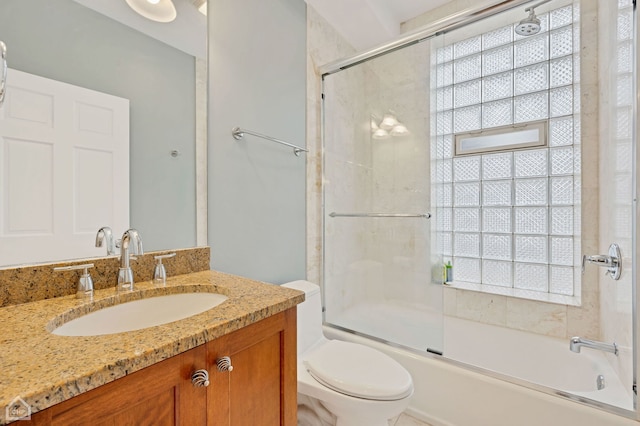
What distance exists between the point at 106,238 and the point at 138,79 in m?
0.58

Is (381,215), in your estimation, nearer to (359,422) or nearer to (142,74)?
(359,422)

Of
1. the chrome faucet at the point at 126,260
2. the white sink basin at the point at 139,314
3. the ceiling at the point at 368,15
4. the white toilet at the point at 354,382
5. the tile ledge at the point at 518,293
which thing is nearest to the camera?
the white sink basin at the point at 139,314

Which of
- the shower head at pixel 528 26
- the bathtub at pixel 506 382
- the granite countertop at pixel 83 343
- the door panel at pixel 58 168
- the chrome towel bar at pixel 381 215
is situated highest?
the shower head at pixel 528 26

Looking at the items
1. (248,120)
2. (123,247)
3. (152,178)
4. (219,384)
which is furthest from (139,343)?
(248,120)

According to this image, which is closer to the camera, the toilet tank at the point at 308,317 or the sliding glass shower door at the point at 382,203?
the toilet tank at the point at 308,317

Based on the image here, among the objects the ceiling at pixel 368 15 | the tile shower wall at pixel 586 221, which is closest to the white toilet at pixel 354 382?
the tile shower wall at pixel 586 221

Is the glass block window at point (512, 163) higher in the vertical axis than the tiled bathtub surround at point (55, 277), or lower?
higher

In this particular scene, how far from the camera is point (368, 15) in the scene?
6.90 feet

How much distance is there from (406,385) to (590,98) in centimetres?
199

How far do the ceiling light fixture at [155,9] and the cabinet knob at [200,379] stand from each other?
1.22m

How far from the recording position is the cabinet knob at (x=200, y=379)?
620 millimetres

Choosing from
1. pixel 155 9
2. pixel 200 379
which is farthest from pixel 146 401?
pixel 155 9

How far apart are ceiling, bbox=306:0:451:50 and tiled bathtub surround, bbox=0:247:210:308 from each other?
192 cm

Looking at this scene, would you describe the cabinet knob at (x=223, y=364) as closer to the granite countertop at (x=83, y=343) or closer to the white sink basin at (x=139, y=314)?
the granite countertop at (x=83, y=343)
